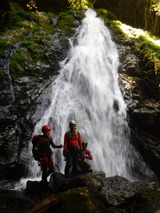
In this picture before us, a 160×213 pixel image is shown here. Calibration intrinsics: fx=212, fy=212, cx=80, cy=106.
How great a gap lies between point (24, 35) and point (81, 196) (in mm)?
13119

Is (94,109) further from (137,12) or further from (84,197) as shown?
(137,12)

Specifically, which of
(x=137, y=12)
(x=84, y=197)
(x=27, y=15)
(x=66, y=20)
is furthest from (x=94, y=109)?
(x=137, y=12)

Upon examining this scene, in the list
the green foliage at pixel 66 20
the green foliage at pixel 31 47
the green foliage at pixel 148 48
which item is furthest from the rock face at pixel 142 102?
the green foliage at pixel 66 20

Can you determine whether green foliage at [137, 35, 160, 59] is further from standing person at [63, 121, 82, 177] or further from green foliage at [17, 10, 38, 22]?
standing person at [63, 121, 82, 177]

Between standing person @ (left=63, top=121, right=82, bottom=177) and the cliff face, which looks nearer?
standing person @ (left=63, top=121, right=82, bottom=177)

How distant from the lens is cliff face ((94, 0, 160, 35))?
63.5 feet

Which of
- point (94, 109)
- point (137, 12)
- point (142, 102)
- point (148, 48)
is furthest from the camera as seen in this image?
point (137, 12)

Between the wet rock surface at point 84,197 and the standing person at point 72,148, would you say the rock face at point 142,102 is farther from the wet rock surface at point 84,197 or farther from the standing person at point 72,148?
the standing person at point 72,148

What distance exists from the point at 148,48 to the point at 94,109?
6.33 m

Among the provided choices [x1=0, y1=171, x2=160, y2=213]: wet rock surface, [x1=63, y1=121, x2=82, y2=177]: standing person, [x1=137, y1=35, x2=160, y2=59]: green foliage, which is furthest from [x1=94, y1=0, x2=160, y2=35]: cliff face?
[x1=0, y1=171, x2=160, y2=213]: wet rock surface

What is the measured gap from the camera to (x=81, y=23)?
60.6ft

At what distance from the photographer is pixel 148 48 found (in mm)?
14227

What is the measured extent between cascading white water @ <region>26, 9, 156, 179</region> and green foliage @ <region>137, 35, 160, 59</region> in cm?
182

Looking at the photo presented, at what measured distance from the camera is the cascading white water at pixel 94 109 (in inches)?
375
